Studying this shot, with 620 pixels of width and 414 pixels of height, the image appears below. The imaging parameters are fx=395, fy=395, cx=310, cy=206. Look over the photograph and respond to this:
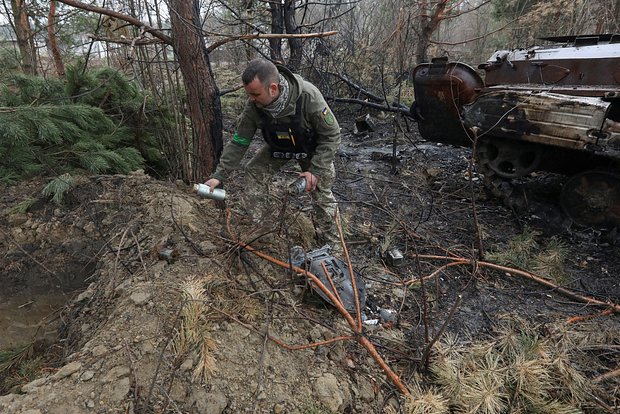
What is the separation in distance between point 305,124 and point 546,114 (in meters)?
2.69

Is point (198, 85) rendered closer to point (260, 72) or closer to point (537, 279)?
point (260, 72)

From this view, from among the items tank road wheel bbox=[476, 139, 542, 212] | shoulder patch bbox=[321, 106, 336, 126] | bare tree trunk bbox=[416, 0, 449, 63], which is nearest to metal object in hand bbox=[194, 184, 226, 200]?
shoulder patch bbox=[321, 106, 336, 126]

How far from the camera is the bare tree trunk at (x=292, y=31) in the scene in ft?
22.2

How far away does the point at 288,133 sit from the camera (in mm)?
2982

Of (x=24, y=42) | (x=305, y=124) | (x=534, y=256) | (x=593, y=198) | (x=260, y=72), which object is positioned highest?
Answer: (x=24, y=42)

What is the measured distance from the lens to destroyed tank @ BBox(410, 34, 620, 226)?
3.83m

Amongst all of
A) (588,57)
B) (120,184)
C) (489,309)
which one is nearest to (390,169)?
(588,57)

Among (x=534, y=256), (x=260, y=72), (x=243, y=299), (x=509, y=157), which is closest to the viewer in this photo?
(x=243, y=299)

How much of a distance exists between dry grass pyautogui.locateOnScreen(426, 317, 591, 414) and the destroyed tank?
1843mm

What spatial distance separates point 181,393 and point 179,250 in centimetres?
110

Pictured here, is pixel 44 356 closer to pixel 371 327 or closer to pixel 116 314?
pixel 116 314

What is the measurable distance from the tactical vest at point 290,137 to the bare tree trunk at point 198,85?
0.82 meters

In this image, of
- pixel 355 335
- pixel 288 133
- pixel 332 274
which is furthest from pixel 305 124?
pixel 355 335

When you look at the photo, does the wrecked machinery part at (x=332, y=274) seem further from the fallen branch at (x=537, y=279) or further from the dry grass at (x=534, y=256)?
the dry grass at (x=534, y=256)
